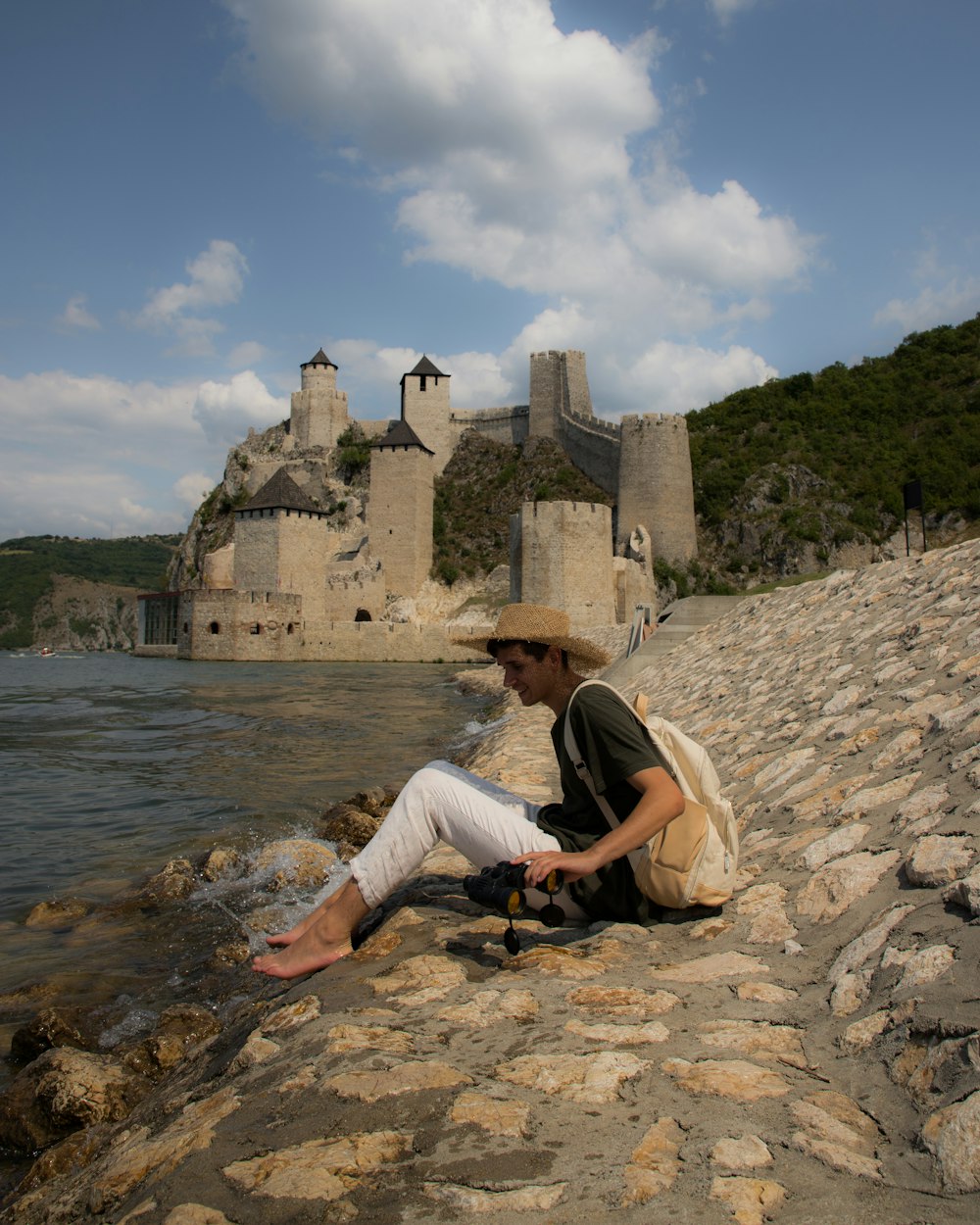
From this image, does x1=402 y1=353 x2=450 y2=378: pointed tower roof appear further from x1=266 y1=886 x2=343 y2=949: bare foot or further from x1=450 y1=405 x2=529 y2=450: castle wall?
x1=266 y1=886 x2=343 y2=949: bare foot

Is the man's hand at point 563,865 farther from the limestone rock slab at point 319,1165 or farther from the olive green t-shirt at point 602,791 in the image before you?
the limestone rock slab at point 319,1165

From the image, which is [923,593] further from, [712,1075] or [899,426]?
[899,426]

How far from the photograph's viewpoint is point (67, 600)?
93562 millimetres

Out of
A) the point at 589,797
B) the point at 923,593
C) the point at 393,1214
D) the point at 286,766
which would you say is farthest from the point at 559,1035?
the point at 286,766

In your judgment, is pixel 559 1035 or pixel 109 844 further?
pixel 109 844

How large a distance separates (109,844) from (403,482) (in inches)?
1405

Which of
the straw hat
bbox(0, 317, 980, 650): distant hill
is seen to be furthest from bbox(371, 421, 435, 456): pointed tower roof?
the straw hat

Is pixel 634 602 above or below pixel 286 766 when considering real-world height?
above

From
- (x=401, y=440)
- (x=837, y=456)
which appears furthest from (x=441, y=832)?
(x=401, y=440)

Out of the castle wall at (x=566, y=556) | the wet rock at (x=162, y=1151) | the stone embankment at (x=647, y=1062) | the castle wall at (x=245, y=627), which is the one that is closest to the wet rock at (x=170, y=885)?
the stone embankment at (x=647, y=1062)

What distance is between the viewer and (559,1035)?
2230 mm

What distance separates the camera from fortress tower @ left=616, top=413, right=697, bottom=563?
32.9m

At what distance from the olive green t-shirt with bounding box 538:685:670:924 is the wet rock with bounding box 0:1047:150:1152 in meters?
1.77

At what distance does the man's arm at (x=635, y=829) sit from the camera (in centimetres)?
274
